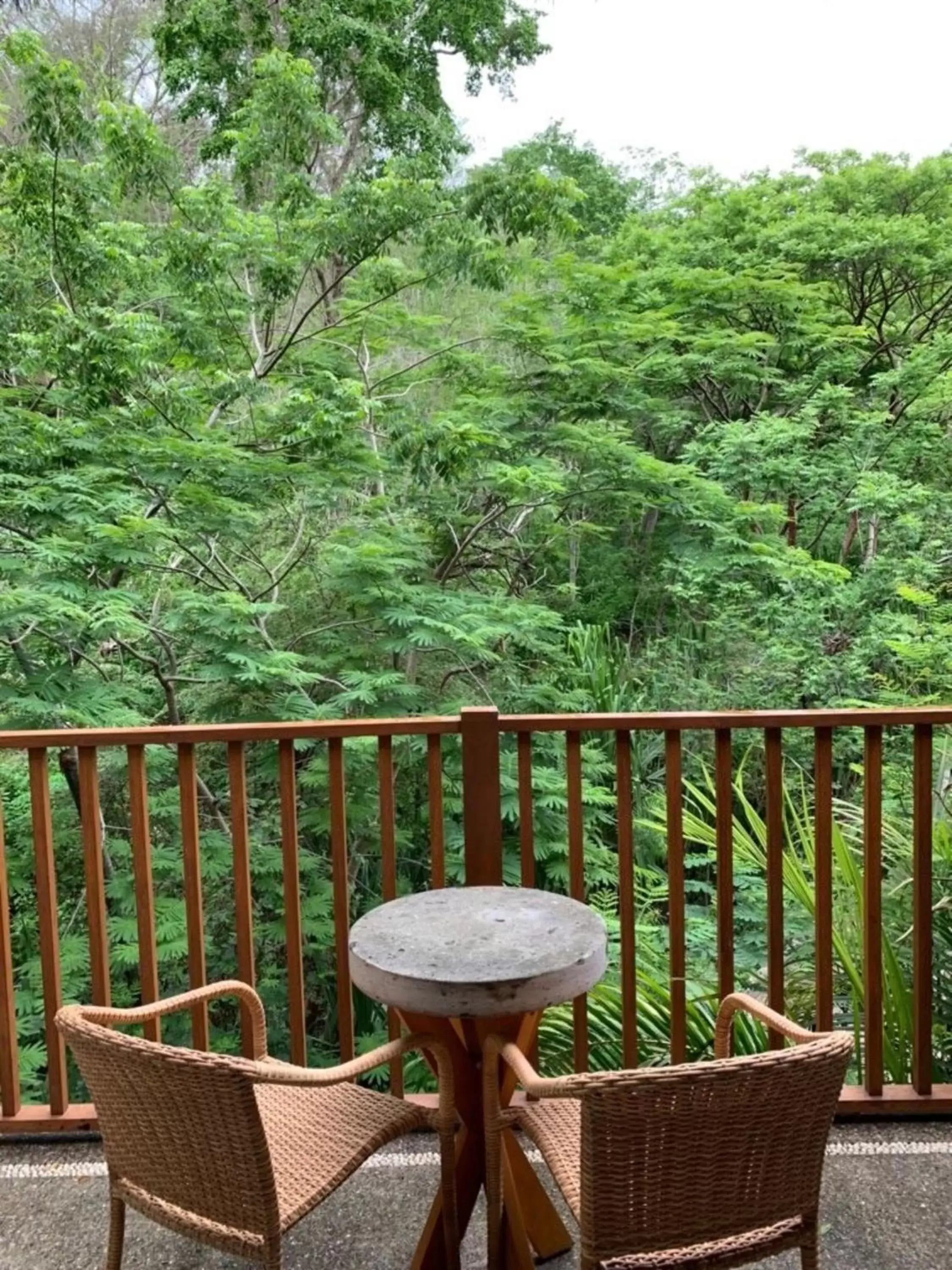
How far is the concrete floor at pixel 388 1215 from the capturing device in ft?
6.38

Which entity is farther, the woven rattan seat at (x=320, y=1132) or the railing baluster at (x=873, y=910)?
the railing baluster at (x=873, y=910)

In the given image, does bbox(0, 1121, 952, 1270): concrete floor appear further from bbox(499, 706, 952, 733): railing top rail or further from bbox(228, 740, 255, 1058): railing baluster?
bbox(499, 706, 952, 733): railing top rail

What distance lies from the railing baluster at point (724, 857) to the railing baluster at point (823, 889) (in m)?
0.22

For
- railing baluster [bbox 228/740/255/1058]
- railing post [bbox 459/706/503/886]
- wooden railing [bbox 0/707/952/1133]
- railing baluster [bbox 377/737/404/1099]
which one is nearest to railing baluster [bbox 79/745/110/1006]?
wooden railing [bbox 0/707/952/1133]

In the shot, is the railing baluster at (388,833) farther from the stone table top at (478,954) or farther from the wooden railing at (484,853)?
the stone table top at (478,954)

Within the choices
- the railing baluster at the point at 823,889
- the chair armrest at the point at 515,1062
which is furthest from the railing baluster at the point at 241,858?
the railing baluster at the point at 823,889

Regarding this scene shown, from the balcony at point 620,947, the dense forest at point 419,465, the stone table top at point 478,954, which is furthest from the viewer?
the dense forest at point 419,465

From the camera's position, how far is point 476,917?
191 centimetres

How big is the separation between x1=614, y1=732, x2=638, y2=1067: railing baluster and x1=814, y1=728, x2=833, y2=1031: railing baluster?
17.9 inches

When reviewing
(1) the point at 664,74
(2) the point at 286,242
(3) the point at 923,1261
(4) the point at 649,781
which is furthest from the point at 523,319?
(3) the point at 923,1261

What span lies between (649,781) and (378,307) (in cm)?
360

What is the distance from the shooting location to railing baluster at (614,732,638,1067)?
2.38 meters

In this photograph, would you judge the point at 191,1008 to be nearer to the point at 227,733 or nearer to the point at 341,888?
the point at 341,888

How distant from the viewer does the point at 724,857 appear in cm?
236
